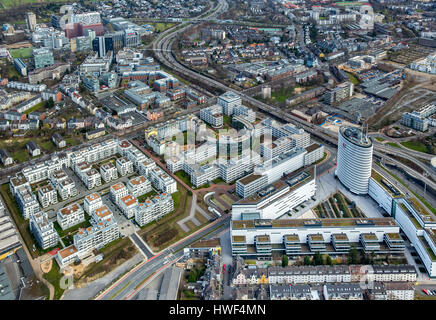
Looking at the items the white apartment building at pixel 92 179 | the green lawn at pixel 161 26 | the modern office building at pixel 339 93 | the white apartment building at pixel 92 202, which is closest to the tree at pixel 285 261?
the white apartment building at pixel 92 202

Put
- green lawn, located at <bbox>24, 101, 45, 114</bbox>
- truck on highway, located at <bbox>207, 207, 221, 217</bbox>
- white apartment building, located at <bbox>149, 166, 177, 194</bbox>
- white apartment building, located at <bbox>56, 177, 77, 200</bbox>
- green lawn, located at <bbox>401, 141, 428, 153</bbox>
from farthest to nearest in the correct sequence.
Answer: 1. green lawn, located at <bbox>24, 101, 45, 114</bbox>
2. green lawn, located at <bbox>401, 141, 428, 153</bbox>
3. white apartment building, located at <bbox>149, 166, 177, 194</bbox>
4. white apartment building, located at <bbox>56, 177, 77, 200</bbox>
5. truck on highway, located at <bbox>207, 207, 221, 217</bbox>

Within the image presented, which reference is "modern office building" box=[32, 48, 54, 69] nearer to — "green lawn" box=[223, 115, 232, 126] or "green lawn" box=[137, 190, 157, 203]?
"green lawn" box=[223, 115, 232, 126]

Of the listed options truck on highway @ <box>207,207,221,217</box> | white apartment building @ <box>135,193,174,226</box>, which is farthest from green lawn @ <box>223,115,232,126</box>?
white apartment building @ <box>135,193,174,226</box>

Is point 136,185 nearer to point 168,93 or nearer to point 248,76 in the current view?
point 168,93

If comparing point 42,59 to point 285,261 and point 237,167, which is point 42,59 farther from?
point 285,261

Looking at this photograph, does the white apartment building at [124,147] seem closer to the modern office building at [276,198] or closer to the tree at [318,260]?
the modern office building at [276,198]

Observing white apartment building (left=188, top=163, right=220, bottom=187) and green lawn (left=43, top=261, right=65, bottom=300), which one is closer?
green lawn (left=43, top=261, right=65, bottom=300)
